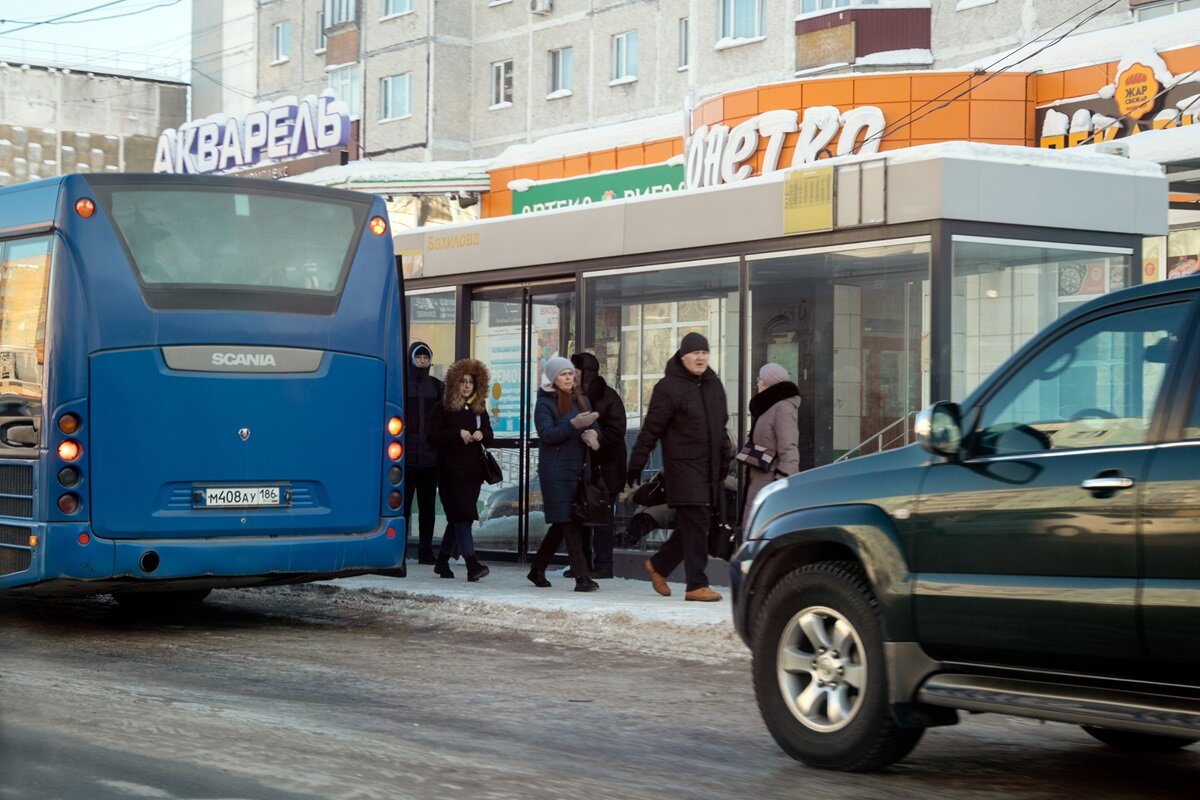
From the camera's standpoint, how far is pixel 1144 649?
5516 mm

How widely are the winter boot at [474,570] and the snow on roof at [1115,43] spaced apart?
11162 mm

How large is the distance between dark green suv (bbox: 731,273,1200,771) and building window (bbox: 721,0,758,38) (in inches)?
1350

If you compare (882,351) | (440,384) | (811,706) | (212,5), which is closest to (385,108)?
(212,5)

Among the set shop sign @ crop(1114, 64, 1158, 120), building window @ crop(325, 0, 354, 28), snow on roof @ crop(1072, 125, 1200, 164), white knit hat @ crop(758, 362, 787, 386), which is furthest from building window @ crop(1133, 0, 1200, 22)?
building window @ crop(325, 0, 354, 28)

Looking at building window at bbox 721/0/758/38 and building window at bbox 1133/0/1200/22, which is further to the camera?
building window at bbox 721/0/758/38

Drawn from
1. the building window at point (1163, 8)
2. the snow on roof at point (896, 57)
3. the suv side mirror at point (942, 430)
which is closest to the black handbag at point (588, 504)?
the suv side mirror at point (942, 430)

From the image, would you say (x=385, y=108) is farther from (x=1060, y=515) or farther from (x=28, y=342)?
(x=1060, y=515)

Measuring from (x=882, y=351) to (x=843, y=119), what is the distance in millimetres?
12370

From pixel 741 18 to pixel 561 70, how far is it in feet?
26.6

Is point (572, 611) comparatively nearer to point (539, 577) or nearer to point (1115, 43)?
point (539, 577)

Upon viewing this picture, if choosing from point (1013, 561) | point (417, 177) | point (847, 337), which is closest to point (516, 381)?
point (847, 337)

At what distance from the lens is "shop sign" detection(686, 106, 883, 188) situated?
81.3ft

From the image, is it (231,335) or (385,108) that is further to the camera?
(385,108)

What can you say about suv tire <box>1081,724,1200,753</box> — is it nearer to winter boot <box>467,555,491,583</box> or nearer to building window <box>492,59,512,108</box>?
winter boot <box>467,555,491,583</box>
